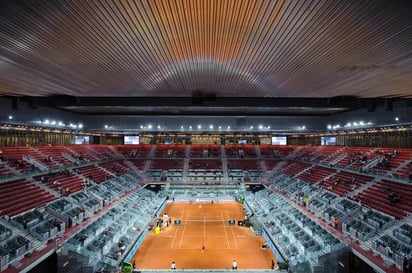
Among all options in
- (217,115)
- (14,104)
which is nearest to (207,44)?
(14,104)

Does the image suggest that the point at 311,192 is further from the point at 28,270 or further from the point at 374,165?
the point at 28,270

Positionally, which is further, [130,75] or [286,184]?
[286,184]

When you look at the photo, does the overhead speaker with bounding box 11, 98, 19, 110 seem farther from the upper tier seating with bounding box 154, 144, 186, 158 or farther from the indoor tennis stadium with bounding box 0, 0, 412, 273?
the upper tier seating with bounding box 154, 144, 186, 158

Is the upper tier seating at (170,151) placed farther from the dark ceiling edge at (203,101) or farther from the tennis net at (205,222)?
the dark ceiling edge at (203,101)

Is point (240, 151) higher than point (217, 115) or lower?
lower

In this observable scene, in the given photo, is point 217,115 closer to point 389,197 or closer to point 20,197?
point 389,197

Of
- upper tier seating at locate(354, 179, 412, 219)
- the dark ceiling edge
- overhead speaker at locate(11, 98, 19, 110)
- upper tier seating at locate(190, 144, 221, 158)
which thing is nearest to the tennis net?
the dark ceiling edge

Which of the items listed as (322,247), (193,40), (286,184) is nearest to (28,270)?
(193,40)
